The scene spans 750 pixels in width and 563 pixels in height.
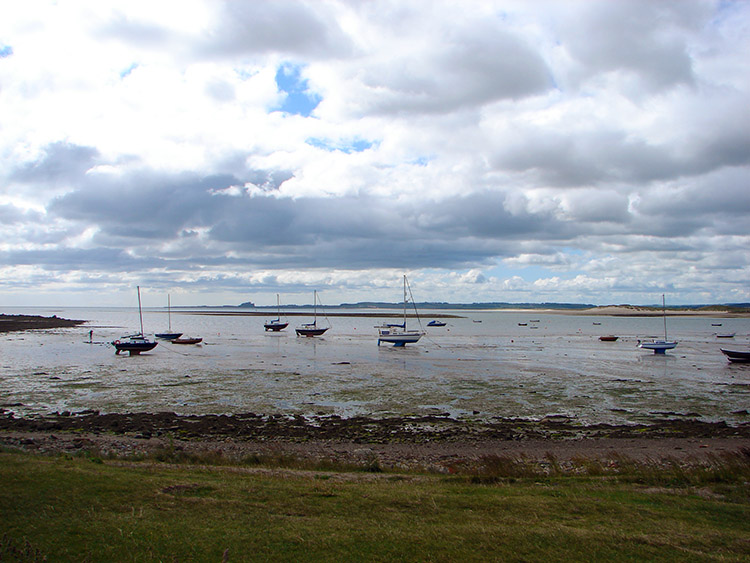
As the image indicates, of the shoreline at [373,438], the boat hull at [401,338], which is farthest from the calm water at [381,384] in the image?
the boat hull at [401,338]

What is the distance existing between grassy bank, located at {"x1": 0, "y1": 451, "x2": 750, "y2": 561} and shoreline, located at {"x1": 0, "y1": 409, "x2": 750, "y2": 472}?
4436 millimetres

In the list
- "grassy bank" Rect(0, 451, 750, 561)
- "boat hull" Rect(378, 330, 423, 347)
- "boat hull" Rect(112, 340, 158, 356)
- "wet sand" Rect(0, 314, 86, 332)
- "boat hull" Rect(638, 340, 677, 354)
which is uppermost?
"wet sand" Rect(0, 314, 86, 332)

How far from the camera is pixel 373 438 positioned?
→ 2098 cm

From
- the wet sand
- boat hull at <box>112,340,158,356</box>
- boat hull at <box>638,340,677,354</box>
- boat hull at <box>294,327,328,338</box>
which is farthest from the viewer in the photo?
the wet sand

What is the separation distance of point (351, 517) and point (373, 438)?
12.4 m

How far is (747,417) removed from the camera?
1017 inches

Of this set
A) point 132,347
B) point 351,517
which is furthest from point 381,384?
point 132,347

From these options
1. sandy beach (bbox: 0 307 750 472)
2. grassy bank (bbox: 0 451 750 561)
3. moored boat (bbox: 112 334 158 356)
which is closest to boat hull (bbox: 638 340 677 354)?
sandy beach (bbox: 0 307 750 472)

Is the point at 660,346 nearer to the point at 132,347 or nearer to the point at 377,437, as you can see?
the point at 377,437

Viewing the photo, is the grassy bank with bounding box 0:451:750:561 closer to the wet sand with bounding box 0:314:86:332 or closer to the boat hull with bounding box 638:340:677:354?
the boat hull with bounding box 638:340:677:354

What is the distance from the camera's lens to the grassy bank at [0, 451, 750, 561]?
7.29 metres

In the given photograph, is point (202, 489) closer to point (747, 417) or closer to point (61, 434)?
point (61, 434)

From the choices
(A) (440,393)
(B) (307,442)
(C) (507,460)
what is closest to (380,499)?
(C) (507,460)

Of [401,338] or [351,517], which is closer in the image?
[351,517]
